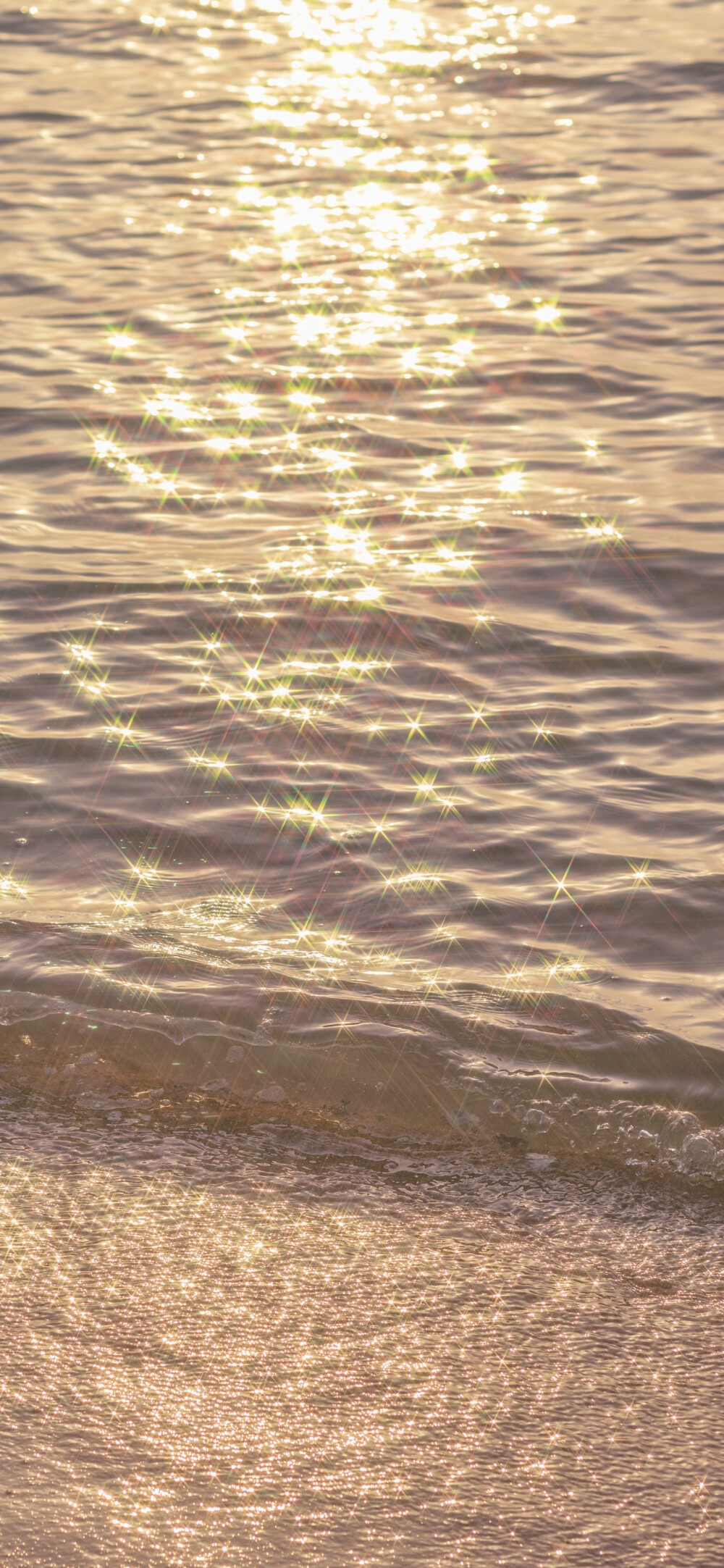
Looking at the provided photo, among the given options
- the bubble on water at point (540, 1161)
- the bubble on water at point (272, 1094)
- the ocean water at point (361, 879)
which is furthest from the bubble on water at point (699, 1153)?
the bubble on water at point (272, 1094)

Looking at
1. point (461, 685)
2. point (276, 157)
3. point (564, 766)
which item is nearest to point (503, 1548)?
point (564, 766)

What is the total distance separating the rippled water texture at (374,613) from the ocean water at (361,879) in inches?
0.7

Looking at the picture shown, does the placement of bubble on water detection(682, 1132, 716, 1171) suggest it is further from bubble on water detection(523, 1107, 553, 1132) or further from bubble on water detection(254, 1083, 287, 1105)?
bubble on water detection(254, 1083, 287, 1105)

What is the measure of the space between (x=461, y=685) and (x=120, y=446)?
2.28 meters

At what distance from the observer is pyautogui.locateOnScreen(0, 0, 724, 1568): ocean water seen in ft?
7.89

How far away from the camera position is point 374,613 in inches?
215

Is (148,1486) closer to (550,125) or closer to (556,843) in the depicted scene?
(556,843)

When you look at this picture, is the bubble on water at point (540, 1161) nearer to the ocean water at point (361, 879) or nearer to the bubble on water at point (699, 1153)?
the ocean water at point (361, 879)

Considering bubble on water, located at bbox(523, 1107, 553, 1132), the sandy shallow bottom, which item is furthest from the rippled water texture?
the sandy shallow bottom

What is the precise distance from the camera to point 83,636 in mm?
5379

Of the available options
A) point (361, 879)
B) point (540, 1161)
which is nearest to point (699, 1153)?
point (540, 1161)

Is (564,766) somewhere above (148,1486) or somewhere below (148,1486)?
below

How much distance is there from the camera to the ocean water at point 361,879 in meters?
2.41

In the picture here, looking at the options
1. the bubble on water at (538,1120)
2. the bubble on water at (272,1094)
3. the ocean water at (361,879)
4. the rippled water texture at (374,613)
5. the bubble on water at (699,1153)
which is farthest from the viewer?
the rippled water texture at (374,613)
